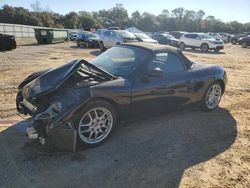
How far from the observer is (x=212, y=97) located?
616cm

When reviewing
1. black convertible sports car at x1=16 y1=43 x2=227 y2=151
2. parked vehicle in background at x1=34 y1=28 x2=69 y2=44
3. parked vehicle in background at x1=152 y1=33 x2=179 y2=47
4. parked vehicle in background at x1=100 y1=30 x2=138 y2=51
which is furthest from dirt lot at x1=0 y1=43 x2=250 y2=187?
parked vehicle in background at x1=34 y1=28 x2=69 y2=44

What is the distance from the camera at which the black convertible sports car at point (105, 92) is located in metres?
3.80

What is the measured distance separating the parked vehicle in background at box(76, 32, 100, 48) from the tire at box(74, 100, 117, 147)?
65.1 feet

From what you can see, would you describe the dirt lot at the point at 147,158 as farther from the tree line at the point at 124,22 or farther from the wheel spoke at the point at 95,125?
the tree line at the point at 124,22

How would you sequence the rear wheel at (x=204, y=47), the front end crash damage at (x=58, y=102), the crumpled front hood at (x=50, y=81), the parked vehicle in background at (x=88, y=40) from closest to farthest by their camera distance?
the front end crash damage at (x=58, y=102) → the crumpled front hood at (x=50, y=81) → the parked vehicle in background at (x=88, y=40) → the rear wheel at (x=204, y=47)

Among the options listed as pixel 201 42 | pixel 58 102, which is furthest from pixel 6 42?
pixel 58 102

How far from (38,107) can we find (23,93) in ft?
1.93

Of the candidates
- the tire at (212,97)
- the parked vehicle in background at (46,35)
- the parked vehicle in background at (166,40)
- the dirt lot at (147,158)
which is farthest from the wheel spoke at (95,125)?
the parked vehicle in background at (46,35)

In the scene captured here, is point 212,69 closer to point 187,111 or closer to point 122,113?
point 187,111

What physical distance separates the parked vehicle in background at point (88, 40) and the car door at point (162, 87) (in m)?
18.9

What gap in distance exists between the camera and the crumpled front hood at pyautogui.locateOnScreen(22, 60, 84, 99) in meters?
4.13

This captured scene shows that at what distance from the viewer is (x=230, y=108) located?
21.2 ft

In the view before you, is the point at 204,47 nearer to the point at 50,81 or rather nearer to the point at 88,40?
the point at 88,40

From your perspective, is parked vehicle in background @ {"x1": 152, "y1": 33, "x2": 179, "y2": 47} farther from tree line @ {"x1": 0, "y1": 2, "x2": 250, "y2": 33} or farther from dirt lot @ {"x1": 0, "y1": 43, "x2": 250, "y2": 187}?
tree line @ {"x1": 0, "y1": 2, "x2": 250, "y2": 33}
